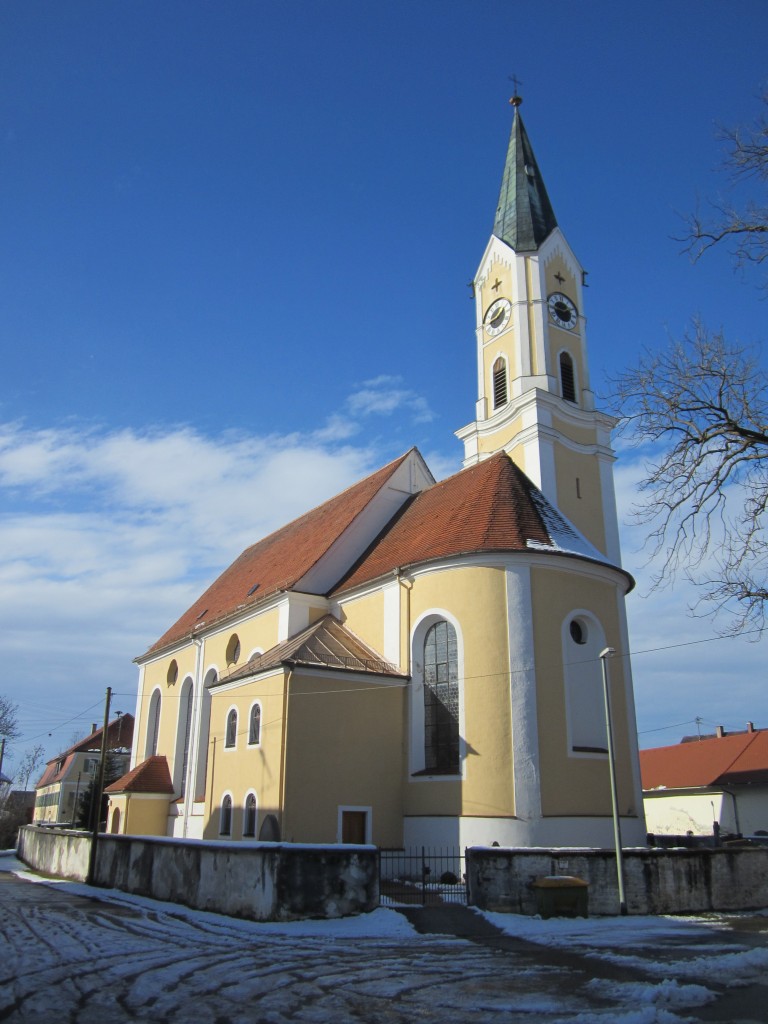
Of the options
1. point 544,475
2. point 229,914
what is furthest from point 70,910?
point 544,475

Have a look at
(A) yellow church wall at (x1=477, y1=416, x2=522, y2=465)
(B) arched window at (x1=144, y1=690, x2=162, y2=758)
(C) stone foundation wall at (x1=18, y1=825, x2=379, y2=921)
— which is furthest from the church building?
(B) arched window at (x1=144, y1=690, x2=162, y2=758)

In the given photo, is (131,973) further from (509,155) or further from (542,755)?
(509,155)

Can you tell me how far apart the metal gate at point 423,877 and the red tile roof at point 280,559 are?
8.13 m

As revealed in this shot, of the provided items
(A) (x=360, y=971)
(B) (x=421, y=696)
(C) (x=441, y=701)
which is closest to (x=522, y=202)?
(B) (x=421, y=696)

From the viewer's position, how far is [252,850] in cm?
1356

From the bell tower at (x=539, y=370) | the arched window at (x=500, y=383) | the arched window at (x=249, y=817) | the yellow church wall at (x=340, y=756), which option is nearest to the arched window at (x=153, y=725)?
the arched window at (x=249, y=817)

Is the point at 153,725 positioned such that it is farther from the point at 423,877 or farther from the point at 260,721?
the point at 423,877

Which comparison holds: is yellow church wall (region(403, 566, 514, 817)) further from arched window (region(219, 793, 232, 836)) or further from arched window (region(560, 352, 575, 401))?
arched window (region(560, 352, 575, 401))

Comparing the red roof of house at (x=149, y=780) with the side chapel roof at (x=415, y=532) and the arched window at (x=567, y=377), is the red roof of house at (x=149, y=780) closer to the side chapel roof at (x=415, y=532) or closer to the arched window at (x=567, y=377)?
the side chapel roof at (x=415, y=532)

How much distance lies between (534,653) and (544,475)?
1030 cm

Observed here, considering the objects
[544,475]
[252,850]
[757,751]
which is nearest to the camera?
[252,850]

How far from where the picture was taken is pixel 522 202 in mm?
34812

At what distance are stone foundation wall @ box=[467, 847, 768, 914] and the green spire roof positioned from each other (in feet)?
79.4

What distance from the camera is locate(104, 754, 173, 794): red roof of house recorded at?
29391mm
